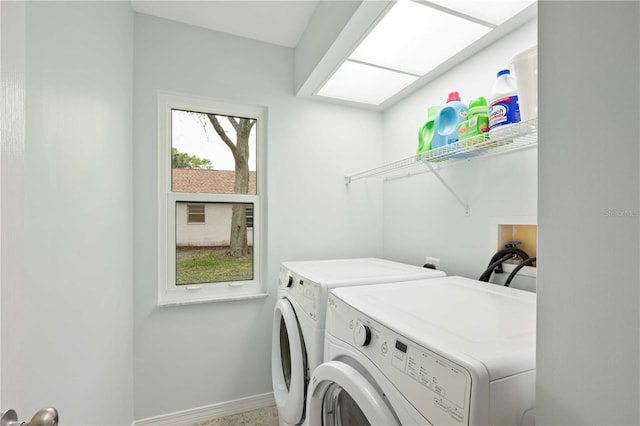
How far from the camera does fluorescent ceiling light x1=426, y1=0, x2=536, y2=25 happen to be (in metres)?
1.22

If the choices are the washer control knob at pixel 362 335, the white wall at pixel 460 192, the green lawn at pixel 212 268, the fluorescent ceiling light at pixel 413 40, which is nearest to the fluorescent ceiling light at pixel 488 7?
A: the fluorescent ceiling light at pixel 413 40

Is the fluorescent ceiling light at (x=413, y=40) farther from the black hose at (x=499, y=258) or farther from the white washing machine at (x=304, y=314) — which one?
the white washing machine at (x=304, y=314)

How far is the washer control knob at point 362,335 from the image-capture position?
2.73 feet

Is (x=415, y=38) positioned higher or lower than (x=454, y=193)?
higher

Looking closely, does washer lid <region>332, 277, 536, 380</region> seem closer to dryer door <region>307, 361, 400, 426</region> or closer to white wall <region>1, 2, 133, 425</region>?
dryer door <region>307, 361, 400, 426</region>

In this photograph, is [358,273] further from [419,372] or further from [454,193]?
[419,372]

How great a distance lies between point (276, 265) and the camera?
2080mm

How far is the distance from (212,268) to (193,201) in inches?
19.2

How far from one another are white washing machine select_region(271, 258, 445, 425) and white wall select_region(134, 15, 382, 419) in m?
0.36

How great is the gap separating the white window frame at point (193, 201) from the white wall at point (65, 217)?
0.39 m

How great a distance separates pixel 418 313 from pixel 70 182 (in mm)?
1182

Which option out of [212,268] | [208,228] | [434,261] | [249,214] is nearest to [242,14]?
[249,214]

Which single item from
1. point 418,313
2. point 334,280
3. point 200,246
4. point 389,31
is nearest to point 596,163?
point 418,313

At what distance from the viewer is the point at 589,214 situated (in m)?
0.41
